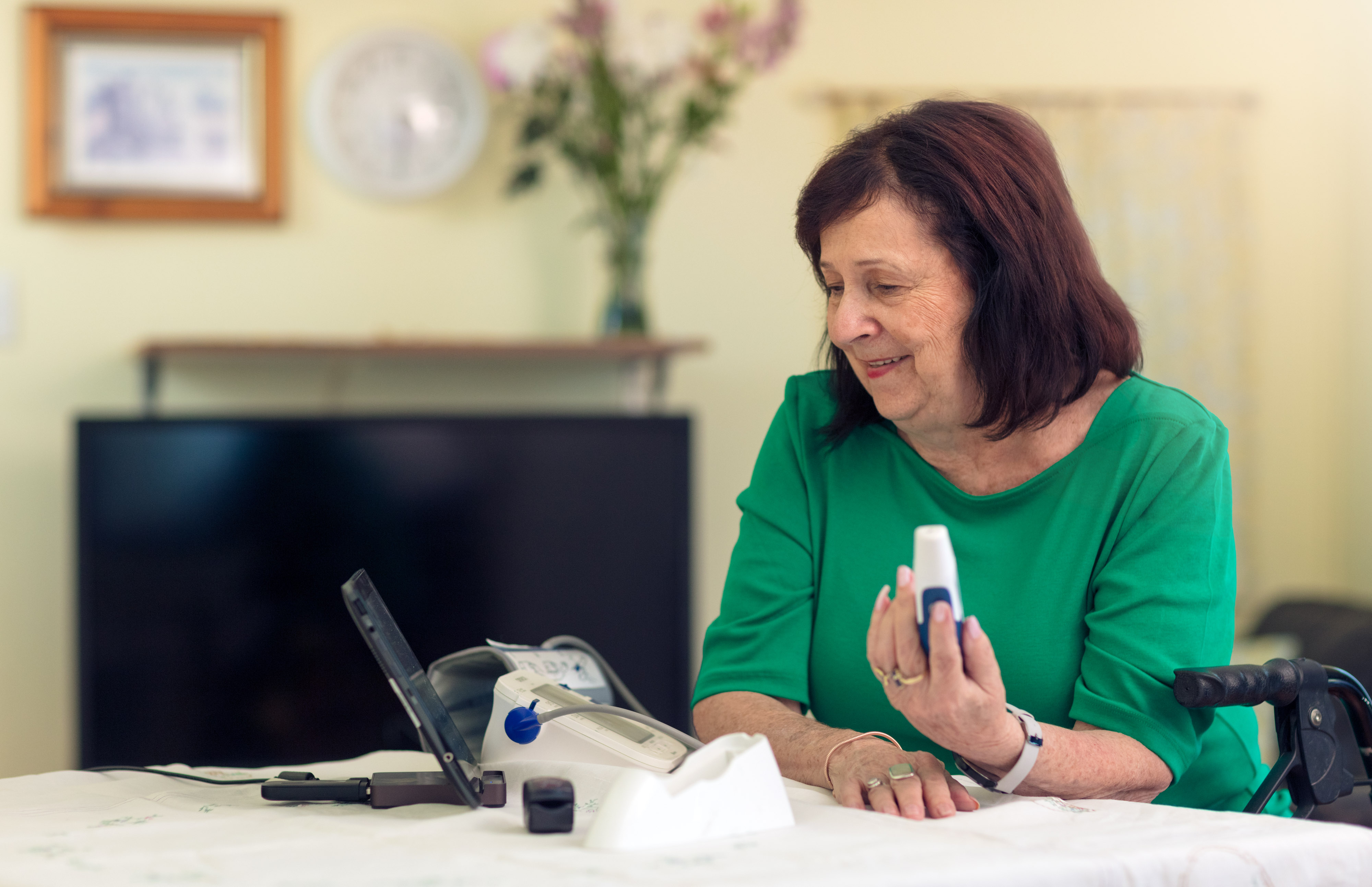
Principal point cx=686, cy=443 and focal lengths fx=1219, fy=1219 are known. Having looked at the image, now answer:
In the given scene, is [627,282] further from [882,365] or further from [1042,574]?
[1042,574]

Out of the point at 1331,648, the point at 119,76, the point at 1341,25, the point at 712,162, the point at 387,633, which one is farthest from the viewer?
the point at 1341,25

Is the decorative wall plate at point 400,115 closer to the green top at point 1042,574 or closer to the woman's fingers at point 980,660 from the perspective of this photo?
the green top at point 1042,574

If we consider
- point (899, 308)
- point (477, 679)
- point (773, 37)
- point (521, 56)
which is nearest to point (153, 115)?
point (521, 56)

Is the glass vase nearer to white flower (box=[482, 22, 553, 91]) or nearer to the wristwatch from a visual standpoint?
white flower (box=[482, 22, 553, 91])

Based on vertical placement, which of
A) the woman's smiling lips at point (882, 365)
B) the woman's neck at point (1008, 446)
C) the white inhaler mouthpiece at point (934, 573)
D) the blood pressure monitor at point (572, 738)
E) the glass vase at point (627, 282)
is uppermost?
the glass vase at point (627, 282)

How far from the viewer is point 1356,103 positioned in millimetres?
2943

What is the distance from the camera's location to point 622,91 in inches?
99.7

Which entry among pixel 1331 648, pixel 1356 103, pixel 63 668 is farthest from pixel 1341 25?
pixel 63 668

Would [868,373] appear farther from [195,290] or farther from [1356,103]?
[1356,103]

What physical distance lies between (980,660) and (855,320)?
40cm

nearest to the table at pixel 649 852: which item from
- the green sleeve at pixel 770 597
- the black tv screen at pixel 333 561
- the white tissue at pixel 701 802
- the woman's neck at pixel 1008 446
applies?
the white tissue at pixel 701 802

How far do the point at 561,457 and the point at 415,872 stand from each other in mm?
1744

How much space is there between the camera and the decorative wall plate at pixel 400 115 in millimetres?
2596

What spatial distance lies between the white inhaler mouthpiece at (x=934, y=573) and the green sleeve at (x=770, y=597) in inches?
15.5
